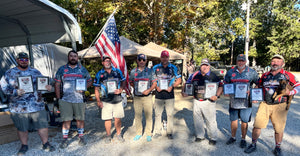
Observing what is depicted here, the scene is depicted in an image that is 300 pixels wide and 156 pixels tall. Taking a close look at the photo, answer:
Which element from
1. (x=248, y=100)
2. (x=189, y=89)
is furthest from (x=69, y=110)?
(x=248, y=100)

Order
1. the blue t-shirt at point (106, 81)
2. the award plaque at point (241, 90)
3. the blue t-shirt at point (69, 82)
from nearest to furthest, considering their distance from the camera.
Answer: the award plaque at point (241, 90) < the blue t-shirt at point (69, 82) < the blue t-shirt at point (106, 81)

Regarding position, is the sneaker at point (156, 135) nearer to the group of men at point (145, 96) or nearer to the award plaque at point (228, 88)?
the group of men at point (145, 96)

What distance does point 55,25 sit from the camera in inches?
191

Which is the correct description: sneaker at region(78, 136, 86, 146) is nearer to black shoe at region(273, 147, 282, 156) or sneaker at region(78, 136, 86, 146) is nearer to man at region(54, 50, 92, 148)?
man at region(54, 50, 92, 148)

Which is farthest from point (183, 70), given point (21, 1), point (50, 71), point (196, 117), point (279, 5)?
point (279, 5)

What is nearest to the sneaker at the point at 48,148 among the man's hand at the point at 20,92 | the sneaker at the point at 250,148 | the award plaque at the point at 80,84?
the man's hand at the point at 20,92

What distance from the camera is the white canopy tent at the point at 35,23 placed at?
4.00m

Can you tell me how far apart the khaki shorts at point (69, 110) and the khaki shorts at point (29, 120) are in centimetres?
36

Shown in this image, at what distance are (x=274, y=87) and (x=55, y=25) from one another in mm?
5366

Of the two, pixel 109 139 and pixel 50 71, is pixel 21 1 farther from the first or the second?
pixel 50 71

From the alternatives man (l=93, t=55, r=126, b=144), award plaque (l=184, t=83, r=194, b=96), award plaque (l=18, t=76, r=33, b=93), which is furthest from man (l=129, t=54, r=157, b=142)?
award plaque (l=18, t=76, r=33, b=93)

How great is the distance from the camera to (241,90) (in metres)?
3.49

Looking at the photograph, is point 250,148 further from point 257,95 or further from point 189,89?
point 189,89

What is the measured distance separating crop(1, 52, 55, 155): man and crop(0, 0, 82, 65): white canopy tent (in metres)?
1.15
